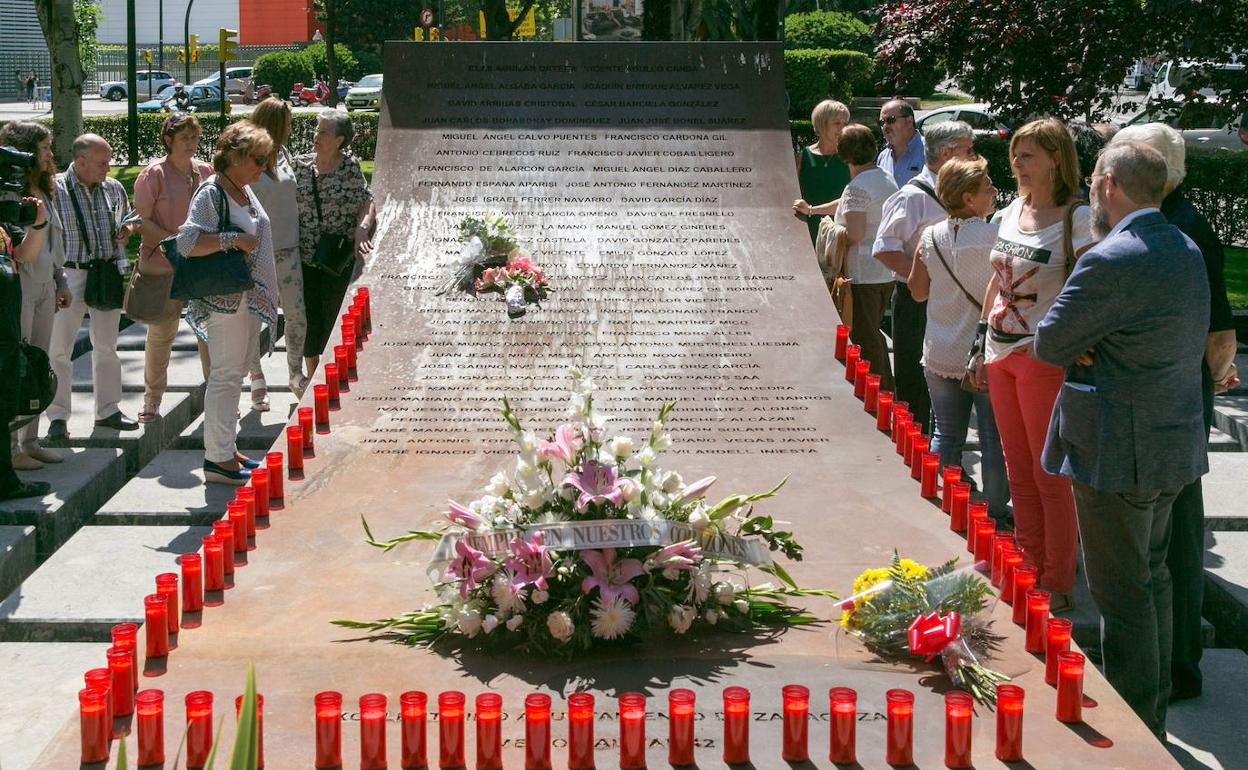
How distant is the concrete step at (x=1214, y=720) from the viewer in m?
4.56

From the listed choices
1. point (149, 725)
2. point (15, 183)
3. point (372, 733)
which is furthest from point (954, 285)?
point (15, 183)

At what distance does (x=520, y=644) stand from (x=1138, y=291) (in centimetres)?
203

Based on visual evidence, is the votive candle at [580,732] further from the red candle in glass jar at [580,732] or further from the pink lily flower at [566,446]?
the pink lily flower at [566,446]

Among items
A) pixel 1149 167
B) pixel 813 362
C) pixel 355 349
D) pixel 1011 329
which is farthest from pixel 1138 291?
pixel 355 349

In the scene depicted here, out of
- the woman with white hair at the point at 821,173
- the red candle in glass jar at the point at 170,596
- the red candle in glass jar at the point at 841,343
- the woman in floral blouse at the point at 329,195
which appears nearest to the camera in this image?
the red candle in glass jar at the point at 170,596

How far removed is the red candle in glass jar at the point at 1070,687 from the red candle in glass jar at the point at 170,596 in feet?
7.98

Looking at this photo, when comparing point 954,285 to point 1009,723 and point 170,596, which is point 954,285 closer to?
point 1009,723

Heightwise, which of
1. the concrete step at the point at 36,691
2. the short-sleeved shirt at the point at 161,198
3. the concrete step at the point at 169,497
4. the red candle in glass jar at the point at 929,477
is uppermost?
the short-sleeved shirt at the point at 161,198

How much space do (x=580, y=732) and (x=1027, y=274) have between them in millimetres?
2663

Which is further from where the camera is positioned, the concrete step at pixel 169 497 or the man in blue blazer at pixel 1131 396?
the concrete step at pixel 169 497

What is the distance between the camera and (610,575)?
416 centimetres

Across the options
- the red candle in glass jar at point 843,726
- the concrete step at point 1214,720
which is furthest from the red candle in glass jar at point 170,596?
the concrete step at point 1214,720

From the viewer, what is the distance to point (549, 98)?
8.27 meters

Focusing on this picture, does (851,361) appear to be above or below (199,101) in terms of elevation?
below
